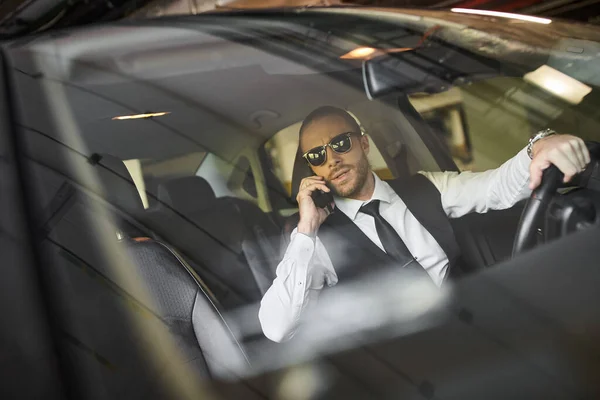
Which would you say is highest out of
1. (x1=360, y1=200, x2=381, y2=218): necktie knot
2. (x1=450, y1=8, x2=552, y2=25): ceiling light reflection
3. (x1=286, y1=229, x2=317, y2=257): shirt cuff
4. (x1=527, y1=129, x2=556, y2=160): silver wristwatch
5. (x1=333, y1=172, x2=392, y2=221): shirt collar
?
(x1=450, y1=8, x2=552, y2=25): ceiling light reflection

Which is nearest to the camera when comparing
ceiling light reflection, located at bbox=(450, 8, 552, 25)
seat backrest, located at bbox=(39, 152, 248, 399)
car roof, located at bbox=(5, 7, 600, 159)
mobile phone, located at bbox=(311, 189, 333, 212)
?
seat backrest, located at bbox=(39, 152, 248, 399)

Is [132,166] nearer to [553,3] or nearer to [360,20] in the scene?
[360,20]

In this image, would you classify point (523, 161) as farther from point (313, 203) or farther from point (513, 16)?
point (513, 16)

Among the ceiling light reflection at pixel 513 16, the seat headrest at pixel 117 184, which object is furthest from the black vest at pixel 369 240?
the ceiling light reflection at pixel 513 16

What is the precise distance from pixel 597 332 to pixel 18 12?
2.57 m

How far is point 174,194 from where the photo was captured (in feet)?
3.11

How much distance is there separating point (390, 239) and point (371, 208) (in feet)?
0.21

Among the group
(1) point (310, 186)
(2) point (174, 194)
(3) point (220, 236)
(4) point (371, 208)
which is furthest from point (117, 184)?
(4) point (371, 208)

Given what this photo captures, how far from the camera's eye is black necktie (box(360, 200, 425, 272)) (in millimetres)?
892

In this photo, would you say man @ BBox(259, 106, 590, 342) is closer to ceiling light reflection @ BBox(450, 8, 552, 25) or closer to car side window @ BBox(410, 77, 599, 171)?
car side window @ BBox(410, 77, 599, 171)

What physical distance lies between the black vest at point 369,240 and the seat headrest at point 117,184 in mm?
321

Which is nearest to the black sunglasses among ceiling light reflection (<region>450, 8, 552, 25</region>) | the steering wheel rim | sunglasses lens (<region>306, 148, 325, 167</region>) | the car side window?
sunglasses lens (<region>306, 148, 325, 167</region>)

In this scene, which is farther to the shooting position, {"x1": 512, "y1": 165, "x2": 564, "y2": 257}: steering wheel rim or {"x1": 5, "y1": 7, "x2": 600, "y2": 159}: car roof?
{"x1": 5, "y1": 7, "x2": 600, "y2": 159}: car roof

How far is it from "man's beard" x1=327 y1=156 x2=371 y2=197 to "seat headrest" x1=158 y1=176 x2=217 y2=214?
21 centimetres
